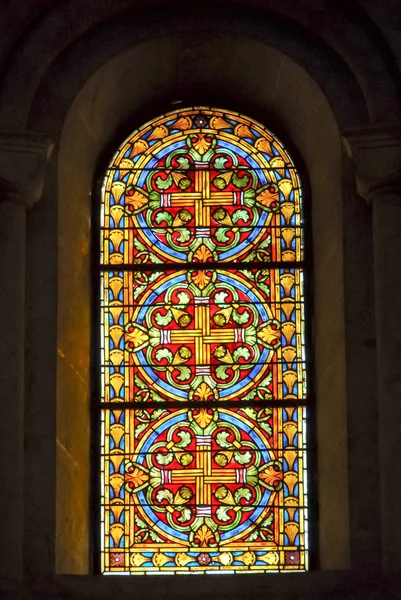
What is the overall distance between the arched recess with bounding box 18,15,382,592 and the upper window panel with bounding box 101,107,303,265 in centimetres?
12

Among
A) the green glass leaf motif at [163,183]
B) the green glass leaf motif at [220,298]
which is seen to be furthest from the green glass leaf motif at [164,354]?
the green glass leaf motif at [163,183]

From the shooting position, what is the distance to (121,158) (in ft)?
44.5

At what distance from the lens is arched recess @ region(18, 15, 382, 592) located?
12195 millimetres

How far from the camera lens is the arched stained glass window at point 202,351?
41.8 feet

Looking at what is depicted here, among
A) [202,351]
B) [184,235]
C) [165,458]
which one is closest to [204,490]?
[165,458]

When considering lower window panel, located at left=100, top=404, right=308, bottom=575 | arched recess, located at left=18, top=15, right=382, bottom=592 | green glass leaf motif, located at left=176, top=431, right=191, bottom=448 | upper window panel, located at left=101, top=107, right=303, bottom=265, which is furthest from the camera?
upper window panel, located at left=101, top=107, right=303, bottom=265

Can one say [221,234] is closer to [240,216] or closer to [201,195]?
[240,216]

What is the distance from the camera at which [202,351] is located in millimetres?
13086

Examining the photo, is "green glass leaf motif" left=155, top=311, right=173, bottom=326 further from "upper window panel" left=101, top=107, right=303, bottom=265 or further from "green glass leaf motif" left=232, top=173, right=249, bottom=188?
"green glass leaf motif" left=232, top=173, right=249, bottom=188
